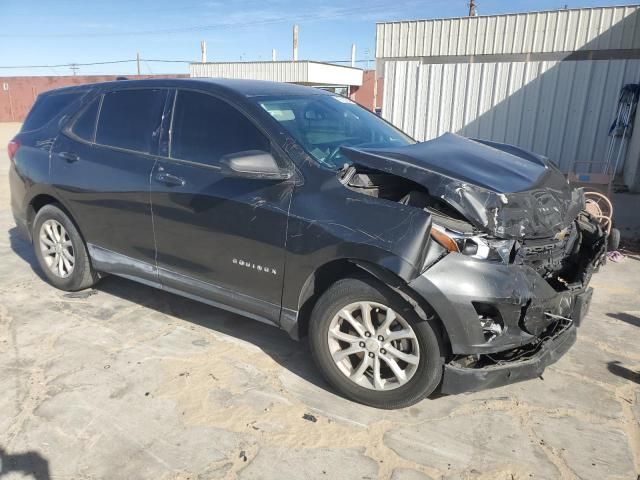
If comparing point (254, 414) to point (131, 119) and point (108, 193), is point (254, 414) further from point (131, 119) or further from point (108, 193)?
point (131, 119)

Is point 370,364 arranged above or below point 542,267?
below

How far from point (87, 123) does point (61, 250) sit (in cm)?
119

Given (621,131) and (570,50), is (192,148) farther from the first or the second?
(570,50)

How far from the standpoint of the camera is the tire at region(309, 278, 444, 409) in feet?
8.97

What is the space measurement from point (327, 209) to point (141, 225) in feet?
5.29

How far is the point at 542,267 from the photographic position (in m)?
2.94

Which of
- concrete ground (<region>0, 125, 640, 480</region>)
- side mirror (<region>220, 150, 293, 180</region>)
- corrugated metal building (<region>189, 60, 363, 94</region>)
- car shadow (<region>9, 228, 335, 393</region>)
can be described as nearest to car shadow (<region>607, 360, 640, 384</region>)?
concrete ground (<region>0, 125, 640, 480</region>)

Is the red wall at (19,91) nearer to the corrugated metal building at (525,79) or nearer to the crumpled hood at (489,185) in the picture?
the corrugated metal building at (525,79)

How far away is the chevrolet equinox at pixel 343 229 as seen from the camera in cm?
268

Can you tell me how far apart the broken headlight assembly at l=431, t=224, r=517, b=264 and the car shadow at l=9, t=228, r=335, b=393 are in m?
1.21

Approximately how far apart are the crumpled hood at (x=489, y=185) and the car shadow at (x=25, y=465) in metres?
2.29

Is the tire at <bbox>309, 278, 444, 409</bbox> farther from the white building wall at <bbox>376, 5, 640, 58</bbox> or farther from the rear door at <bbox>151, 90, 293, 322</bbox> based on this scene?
the white building wall at <bbox>376, 5, 640, 58</bbox>

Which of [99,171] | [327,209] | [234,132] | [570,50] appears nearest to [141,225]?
[99,171]

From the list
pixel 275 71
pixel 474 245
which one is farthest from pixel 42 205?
pixel 275 71
